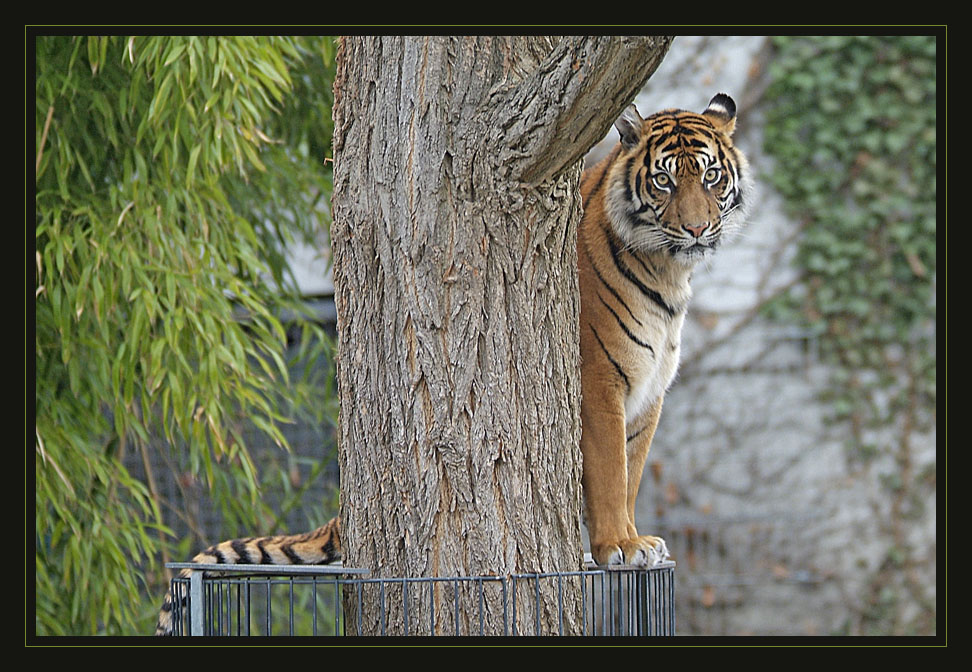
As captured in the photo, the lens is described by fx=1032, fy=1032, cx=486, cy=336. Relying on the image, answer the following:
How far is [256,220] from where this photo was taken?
3295 mm

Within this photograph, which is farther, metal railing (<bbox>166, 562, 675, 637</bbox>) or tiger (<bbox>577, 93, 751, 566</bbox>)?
tiger (<bbox>577, 93, 751, 566</bbox>)

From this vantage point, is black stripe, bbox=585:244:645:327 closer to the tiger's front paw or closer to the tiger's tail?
the tiger's front paw

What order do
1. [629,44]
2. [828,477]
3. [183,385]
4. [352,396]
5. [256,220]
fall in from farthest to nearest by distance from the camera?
1. [828,477]
2. [256,220]
3. [183,385]
4. [352,396]
5. [629,44]

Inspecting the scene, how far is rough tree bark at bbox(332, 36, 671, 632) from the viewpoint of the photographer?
67.5 inches

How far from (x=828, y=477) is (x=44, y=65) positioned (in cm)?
331

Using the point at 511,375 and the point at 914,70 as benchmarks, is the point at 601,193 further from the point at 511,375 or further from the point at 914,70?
the point at 914,70

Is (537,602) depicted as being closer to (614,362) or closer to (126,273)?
(614,362)

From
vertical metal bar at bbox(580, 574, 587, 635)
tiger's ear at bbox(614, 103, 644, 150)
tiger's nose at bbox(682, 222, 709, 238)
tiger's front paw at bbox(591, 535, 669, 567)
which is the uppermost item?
tiger's ear at bbox(614, 103, 644, 150)

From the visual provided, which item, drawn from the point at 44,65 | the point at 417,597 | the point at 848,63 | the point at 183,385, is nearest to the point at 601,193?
the point at 417,597

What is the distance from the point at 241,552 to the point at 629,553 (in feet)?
2.61

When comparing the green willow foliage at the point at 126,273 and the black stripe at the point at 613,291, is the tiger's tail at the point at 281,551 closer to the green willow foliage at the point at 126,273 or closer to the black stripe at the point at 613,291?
the green willow foliage at the point at 126,273

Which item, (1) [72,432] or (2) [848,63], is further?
(2) [848,63]

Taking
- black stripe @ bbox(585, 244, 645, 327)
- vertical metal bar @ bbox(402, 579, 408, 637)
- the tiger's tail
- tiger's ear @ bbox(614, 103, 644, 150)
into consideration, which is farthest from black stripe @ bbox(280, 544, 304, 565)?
tiger's ear @ bbox(614, 103, 644, 150)

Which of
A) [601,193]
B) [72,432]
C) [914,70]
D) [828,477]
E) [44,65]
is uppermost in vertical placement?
[914,70]
